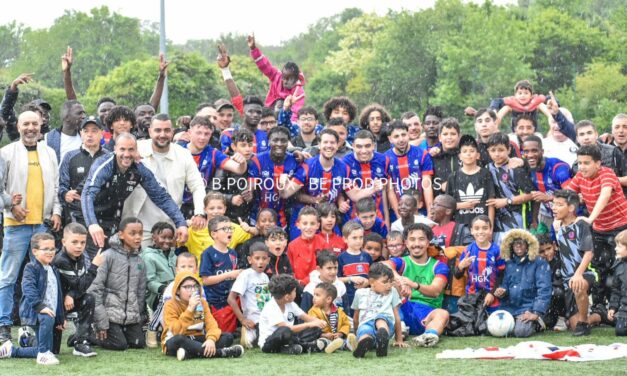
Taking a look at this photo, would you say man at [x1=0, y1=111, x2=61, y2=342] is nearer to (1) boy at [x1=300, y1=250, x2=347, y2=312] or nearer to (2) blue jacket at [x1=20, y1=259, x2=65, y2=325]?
(2) blue jacket at [x1=20, y1=259, x2=65, y2=325]

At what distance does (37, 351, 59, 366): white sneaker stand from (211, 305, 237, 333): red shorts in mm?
1834

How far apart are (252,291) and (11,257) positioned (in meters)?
2.19

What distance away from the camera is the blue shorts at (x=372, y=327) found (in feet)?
30.1

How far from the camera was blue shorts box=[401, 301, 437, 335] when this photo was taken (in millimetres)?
10273

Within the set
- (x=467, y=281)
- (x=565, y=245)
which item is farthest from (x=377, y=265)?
(x=565, y=245)

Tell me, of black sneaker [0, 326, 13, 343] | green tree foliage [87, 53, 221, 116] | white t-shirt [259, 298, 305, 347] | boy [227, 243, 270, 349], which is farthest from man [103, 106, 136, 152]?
green tree foliage [87, 53, 221, 116]

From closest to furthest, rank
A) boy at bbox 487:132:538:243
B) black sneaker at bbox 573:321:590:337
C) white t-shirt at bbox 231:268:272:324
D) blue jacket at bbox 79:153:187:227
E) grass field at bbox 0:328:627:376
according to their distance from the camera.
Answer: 1. grass field at bbox 0:328:627:376
2. blue jacket at bbox 79:153:187:227
3. white t-shirt at bbox 231:268:272:324
4. black sneaker at bbox 573:321:590:337
5. boy at bbox 487:132:538:243

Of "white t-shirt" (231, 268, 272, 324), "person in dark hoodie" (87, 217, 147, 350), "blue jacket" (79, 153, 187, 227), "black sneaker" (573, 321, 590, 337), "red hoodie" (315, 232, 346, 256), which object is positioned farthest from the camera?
"red hoodie" (315, 232, 346, 256)

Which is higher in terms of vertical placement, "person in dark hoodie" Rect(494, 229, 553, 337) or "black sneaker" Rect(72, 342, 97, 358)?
"person in dark hoodie" Rect(494, 229, 553, 337)

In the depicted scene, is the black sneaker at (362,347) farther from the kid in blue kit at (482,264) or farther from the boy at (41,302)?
the boy at (41,302)

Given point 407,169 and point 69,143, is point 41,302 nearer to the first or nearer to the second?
point 69,143

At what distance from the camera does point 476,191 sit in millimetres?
11031

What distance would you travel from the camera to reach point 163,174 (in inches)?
412

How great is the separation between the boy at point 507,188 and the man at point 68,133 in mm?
4247
